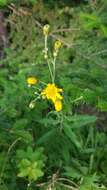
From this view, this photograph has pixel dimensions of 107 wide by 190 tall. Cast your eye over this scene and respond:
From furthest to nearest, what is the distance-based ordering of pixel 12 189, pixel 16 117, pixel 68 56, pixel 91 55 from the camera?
pixel 68 56 < pixel 91 55 < pixel 16 117 < pixel 12 189

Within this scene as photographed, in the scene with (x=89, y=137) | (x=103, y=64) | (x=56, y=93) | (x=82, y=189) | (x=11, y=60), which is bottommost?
(x=82, y=189)

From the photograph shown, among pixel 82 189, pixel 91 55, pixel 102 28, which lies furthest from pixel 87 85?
pixel 91 55

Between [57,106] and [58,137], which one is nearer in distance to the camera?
[57,106]

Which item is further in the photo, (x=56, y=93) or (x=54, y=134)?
(x=54, y=134)

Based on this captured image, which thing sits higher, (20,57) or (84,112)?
(20,57)

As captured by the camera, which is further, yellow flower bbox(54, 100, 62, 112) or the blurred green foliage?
the blurred green foliage

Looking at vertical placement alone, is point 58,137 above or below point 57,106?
below

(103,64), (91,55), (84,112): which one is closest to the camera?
(103,64)

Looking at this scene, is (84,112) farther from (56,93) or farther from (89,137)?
(56,93)

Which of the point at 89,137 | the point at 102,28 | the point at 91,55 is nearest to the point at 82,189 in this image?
the point at 89,137

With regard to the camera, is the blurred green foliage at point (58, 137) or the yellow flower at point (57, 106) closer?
the yellow flower at point (57, 106)
